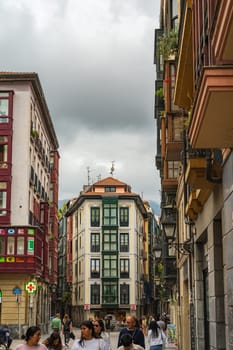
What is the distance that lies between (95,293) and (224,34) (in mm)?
83725

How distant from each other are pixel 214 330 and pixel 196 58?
5.36 metres

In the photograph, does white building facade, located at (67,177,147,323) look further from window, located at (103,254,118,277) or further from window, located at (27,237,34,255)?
window, located at (27,237,34,255)

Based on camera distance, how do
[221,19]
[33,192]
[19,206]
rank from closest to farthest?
[221,19]
[19,206]
[33,192]

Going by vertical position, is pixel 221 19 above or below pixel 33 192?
below

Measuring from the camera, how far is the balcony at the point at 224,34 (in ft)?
23.3

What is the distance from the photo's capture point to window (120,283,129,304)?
3516 inches

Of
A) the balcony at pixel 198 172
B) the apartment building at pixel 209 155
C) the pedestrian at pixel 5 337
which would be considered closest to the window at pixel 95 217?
the pedestrian at pixel 5 337

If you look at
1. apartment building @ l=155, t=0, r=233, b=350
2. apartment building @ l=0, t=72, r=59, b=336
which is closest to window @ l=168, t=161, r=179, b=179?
apartment building @ l=155, t=0, r=233, b=350

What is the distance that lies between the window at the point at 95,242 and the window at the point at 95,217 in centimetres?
135

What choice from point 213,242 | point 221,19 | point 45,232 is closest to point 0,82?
point 45,232

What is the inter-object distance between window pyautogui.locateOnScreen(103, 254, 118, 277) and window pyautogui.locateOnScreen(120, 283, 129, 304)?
6.00 ft

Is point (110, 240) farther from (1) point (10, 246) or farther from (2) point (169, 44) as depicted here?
(2) point (169, 44)

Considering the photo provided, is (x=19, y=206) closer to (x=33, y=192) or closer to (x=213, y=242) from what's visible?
(x=33, y=192)

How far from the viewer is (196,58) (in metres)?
12.6
